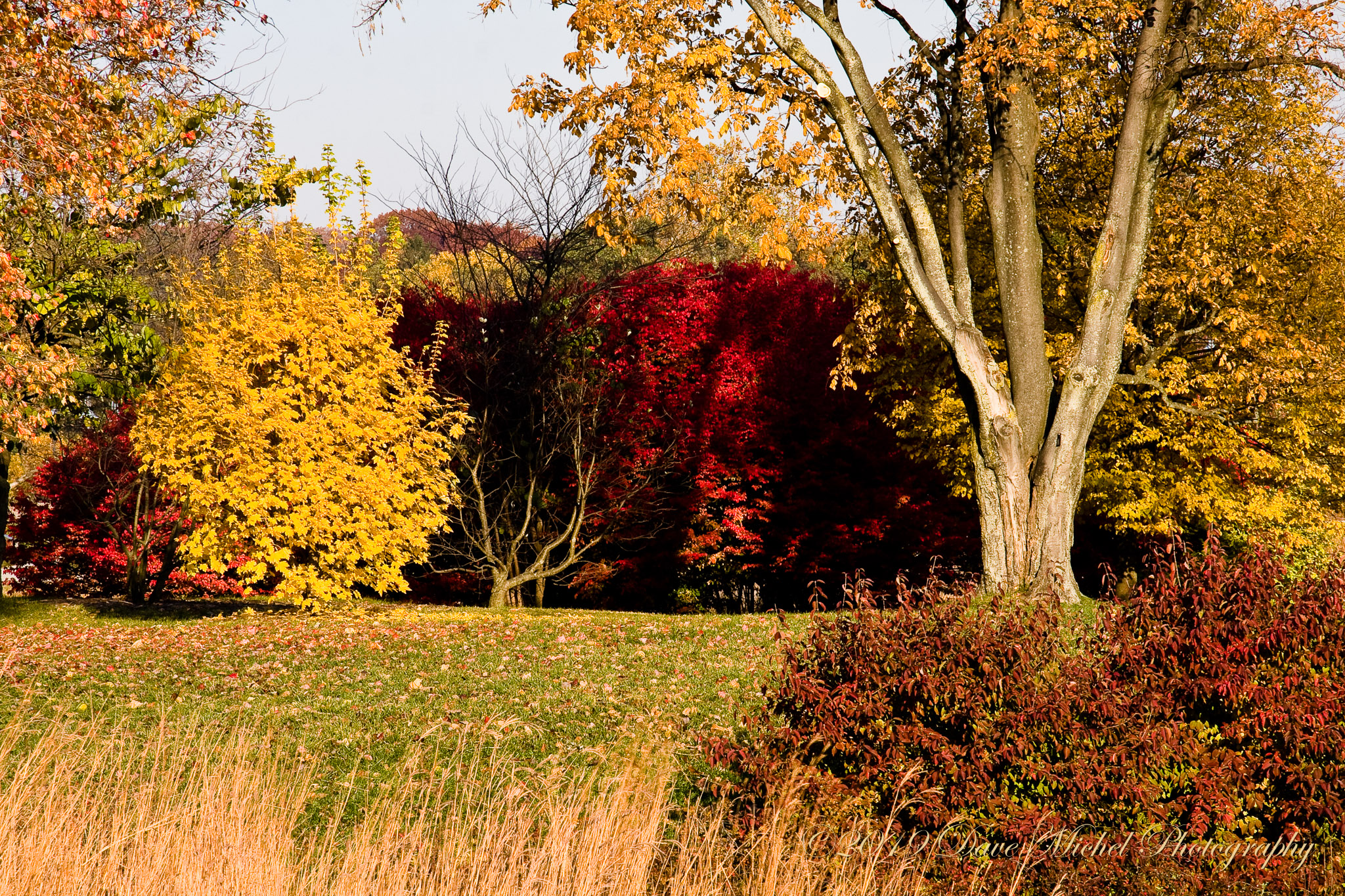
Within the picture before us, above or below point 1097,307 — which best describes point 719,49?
above

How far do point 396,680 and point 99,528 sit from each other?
12703 mm

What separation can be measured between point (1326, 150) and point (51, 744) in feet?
50.9

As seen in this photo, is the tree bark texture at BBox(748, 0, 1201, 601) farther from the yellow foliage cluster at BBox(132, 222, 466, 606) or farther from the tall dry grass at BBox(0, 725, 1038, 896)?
the tall dry grass at BBox(0, 725, 1038, 896)

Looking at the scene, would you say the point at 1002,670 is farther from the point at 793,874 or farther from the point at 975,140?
the point at 975,140

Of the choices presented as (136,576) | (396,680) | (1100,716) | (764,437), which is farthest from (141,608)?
(1100,716)

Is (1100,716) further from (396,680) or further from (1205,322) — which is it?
(1205,322)

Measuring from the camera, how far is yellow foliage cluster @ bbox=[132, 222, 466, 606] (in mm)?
11438

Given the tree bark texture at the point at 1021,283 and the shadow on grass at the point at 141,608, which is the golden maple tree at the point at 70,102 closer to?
the shadow on grass at the point at 141,608

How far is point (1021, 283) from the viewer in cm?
1091

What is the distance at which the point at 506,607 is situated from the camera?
15914 millimetres

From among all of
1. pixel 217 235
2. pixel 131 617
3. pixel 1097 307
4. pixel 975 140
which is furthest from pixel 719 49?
pixel 217 235

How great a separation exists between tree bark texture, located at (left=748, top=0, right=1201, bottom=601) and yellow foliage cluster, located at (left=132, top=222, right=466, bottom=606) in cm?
594

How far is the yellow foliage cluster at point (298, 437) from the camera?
1144cm

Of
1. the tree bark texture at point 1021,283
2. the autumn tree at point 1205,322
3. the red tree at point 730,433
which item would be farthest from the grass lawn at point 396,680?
the autumn tree at point 1205,322
